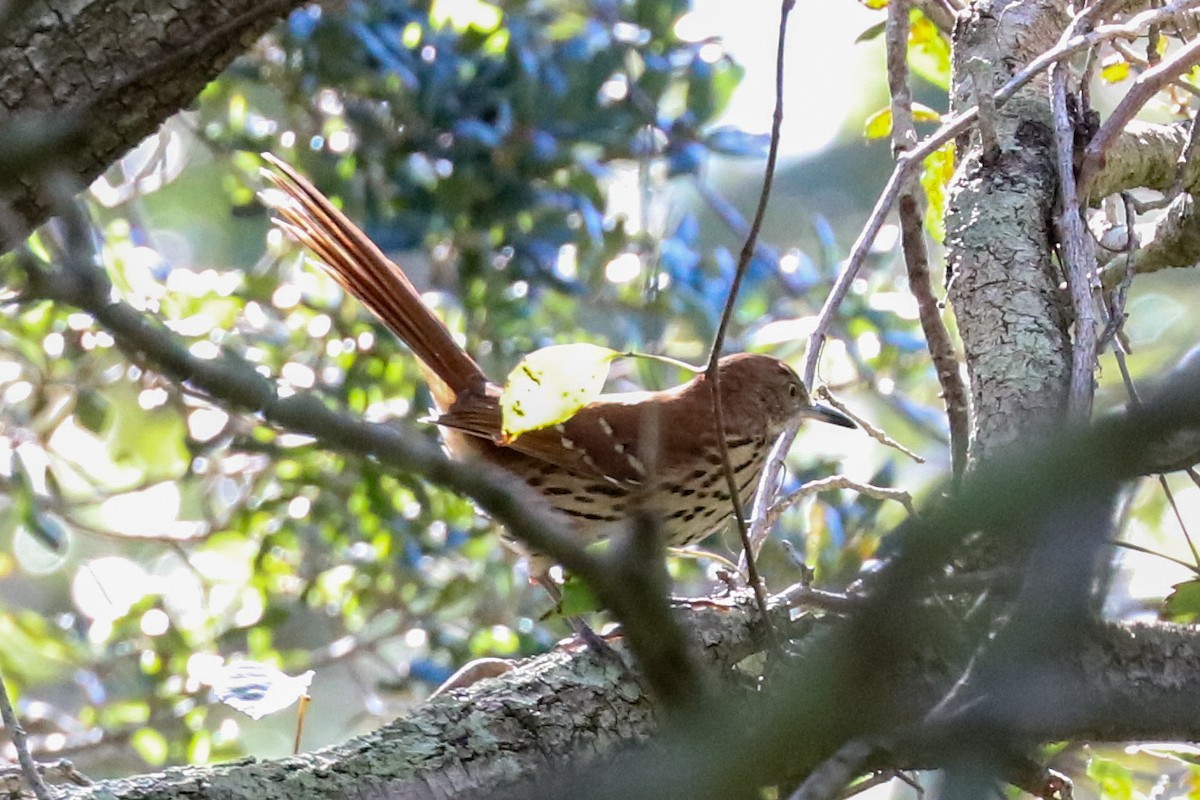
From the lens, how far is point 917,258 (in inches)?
71.6

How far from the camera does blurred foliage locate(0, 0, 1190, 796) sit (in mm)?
2900

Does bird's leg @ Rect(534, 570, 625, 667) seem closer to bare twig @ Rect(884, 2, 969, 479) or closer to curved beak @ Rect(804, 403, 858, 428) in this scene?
bare twig @ Rect(884, 2, 969, 479)

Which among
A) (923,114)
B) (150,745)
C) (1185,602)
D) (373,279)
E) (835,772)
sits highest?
(373,279)

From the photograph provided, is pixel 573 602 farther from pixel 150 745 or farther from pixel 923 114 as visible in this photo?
pixel 150 745

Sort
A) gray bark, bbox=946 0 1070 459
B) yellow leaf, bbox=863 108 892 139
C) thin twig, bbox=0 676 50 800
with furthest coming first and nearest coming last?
yellow leaf, bbox=863 108 892 139 < gray bark, bbox=946 0 1070 459 < thin twig, bbox=0 676 50 800

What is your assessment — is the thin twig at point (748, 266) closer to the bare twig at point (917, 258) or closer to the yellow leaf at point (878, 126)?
the bare twig at point (917, 258)

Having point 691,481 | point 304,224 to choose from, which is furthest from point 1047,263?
point 304,224

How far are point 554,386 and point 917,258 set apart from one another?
0.69m

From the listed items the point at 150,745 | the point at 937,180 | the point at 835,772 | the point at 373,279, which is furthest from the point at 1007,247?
the point at 150,745

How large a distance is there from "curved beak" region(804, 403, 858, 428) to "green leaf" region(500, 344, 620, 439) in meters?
1.38

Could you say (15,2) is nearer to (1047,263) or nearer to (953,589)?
(953,589)

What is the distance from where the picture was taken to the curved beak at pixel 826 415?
271 cm

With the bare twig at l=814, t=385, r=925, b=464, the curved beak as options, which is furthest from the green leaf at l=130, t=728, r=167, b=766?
the bare twig at l=814, t=385, r=925, b=464

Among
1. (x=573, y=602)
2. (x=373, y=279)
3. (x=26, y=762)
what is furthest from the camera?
(x=373, y=279)
